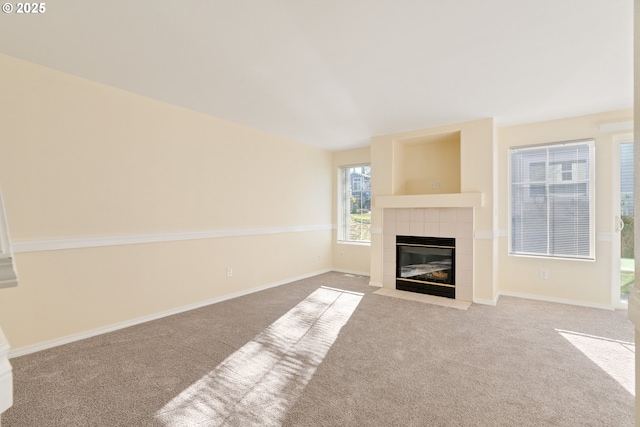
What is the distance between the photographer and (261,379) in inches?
86.4

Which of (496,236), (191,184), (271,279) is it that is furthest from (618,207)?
(191,184)

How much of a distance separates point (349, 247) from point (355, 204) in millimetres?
913

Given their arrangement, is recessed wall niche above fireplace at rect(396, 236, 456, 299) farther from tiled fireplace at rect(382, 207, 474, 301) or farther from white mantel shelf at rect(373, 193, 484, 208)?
white mantel shelf at rect(373, 193, 484, 208)

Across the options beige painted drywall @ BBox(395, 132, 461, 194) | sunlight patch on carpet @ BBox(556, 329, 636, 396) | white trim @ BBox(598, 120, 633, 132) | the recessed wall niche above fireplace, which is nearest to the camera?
sunlight patch on carpet @ BBox(556, 329, 636, 396)

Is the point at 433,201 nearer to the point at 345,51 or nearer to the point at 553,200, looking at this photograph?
the point at 553,200

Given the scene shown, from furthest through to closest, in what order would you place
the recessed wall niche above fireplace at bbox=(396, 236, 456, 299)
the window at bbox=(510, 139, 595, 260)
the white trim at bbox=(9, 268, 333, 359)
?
the recessed wall niche above fireplace at bbox=(396, 236, 456, 299)
the window at bbox=(510, 139, 595, 260)
the white trim at bbox=(9, 268, 333, 359)

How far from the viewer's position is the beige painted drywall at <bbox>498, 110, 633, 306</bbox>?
3.80 m

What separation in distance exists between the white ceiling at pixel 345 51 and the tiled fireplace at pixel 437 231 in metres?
1.52

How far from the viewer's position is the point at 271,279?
16.0ft

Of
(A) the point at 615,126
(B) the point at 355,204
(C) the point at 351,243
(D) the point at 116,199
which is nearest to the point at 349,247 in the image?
(C) the point at 351,243

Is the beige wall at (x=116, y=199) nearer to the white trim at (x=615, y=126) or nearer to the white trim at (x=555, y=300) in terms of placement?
the white trim at (x=555, y=300)

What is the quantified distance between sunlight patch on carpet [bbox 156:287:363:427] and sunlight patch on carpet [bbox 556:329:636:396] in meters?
2.22

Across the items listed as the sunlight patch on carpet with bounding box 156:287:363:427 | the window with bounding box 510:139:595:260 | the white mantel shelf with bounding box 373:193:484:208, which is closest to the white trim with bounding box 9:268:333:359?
the sunlight patch on carpet with bounding box 156:287:363:427

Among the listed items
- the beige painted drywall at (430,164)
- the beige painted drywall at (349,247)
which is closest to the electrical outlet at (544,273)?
the beige painted drywall at (430,164)
